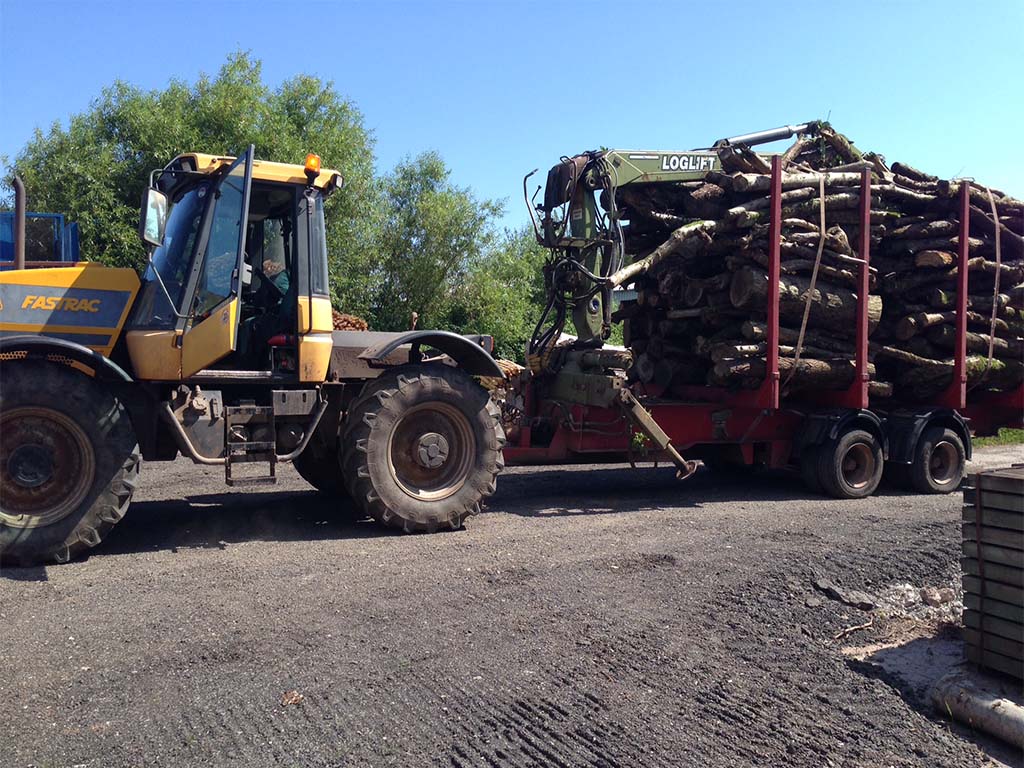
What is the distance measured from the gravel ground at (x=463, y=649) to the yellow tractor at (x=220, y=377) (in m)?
0.52

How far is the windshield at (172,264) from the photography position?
630 cm

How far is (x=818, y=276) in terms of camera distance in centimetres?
921

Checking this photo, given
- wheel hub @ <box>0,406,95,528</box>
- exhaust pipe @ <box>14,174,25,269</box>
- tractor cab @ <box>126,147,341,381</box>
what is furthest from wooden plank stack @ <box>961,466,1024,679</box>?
exhaust pipe @ <box>14,174,25,269</box>

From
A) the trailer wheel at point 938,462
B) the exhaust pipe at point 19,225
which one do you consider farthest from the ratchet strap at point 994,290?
the exhaust pipe at point 19,225

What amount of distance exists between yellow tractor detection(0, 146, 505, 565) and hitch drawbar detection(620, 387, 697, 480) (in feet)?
5.00

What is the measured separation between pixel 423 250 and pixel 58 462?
15.7 metres

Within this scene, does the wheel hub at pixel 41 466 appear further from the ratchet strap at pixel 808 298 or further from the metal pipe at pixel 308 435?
the ratchet strap at pixel 808 298

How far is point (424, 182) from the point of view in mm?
21938

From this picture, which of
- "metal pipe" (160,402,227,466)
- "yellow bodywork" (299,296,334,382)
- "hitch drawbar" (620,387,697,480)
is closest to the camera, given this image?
"metal pipe" (160,402,227,466)

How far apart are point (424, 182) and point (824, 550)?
17529 millimetres

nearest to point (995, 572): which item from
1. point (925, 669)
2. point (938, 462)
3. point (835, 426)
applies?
point (925, 669)

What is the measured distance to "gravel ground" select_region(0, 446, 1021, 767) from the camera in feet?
11.3

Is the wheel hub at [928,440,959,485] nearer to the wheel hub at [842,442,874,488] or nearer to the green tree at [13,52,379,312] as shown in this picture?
the wheel hub at [842,442,874,488]

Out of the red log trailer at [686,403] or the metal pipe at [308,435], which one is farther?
the red log trailer at [686,403]
